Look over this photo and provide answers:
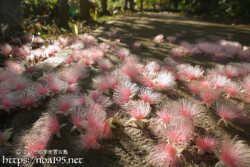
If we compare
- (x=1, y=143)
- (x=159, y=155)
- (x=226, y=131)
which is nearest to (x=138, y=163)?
Result: (x=159, y=155)

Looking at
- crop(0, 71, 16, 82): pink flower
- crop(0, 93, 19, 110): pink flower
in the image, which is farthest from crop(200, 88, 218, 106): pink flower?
crop(0, 71, 16, 82): pink flower

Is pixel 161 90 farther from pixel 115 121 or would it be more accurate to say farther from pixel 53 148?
pixel 53 148

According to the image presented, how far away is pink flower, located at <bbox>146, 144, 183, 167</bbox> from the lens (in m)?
0.92

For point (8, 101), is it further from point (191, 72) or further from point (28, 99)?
point (191, 72)

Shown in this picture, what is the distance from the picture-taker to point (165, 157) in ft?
3.02

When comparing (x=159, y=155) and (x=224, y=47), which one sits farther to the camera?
(x=224, y=47)

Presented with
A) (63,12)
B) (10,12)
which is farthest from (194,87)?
(63,12)

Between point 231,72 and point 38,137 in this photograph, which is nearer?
point 38,137

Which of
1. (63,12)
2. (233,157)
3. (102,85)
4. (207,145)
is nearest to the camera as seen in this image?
(233,157)

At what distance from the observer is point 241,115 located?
51.1 inches

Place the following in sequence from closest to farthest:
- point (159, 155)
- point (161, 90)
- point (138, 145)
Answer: point (159, 155) → point (138, 145) → point (161, 90)

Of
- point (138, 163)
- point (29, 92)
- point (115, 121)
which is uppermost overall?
point (29, 92)

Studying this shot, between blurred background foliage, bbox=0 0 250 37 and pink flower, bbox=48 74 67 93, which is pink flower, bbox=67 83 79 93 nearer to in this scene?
pink flower, bbox=48 74 67 93

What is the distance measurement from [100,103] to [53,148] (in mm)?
454
